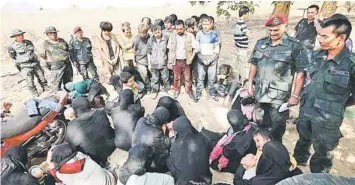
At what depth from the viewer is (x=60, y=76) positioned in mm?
5645

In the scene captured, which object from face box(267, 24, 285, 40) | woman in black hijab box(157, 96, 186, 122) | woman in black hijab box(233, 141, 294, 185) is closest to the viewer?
woman in black hijab box(233, 141, 294, 185)

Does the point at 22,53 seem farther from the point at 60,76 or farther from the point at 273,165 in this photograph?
the point at 273,165

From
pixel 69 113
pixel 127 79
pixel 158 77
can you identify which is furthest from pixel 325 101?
pixel 158 77

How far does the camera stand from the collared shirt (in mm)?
2777

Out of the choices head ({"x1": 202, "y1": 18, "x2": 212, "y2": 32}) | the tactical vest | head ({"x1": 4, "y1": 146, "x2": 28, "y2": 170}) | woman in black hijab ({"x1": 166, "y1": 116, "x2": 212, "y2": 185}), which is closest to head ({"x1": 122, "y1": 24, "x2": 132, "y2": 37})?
the tactical vest

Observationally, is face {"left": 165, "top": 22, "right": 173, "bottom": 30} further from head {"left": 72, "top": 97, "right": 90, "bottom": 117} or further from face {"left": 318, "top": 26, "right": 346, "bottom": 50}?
face {"left": 318, "top": 26, "right": 346, "bottom": 50}

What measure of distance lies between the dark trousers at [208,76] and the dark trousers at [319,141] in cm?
222

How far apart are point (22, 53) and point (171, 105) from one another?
3.07m

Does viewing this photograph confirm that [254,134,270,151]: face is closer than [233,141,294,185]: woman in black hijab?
No

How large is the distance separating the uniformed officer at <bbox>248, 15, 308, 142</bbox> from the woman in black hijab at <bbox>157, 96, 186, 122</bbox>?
3.34ft

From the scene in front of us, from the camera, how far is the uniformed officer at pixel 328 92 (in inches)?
108

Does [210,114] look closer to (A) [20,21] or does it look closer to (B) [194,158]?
(B) [194,158]

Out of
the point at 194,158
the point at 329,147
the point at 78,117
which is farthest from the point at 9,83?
the point at 329,147

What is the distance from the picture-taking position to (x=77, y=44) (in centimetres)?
563
